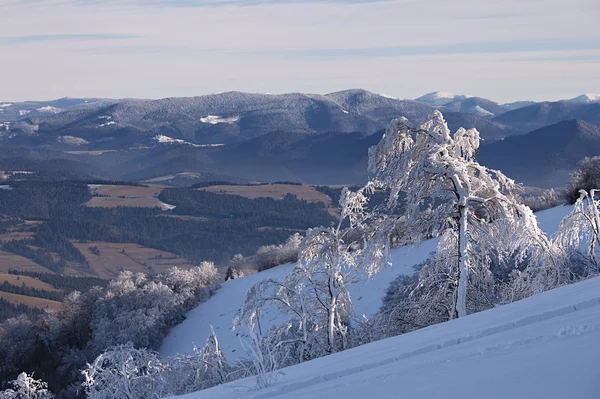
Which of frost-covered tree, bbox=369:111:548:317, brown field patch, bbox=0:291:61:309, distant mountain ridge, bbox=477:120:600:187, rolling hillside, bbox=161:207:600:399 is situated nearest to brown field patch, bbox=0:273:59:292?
brown field patch, bbox=0:291:61:309

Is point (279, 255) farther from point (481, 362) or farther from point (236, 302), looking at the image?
point (481, 362)

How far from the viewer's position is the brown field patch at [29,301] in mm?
57250

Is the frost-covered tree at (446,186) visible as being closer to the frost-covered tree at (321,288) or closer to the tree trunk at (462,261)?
the tree trunk at (462,261)

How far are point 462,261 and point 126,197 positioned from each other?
122550 mm

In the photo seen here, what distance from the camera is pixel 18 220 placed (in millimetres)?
113812

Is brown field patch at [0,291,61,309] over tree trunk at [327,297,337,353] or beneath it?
beneath

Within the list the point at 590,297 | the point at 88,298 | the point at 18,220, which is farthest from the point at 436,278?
the point at 18,220

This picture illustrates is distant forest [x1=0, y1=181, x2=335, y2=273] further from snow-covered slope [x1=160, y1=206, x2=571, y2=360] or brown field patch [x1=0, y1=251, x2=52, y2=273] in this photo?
snow-covered slope [x1=160, y1=206, x2=571, y2=360]

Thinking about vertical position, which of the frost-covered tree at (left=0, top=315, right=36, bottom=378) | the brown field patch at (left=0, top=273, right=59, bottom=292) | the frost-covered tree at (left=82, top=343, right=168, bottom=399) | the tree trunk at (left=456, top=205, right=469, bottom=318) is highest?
the tree trunk at (left=456, top=205, right=469, bottom=318)

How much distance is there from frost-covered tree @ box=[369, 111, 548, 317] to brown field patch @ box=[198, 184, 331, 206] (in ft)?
339

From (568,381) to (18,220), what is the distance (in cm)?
11878

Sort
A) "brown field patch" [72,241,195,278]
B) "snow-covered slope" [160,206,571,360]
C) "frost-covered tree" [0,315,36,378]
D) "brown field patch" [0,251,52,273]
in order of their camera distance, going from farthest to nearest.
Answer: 1. "brown field patch" [72,241,195,278]
2. "brown field patch" [0,251,52,273]
3. "frost-covered tree" [0,315,36,378]
4. "snow-covered slope" [160,206,571,360]

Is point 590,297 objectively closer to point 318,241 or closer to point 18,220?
point 318,241

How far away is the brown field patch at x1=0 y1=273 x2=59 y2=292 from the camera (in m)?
67.2
